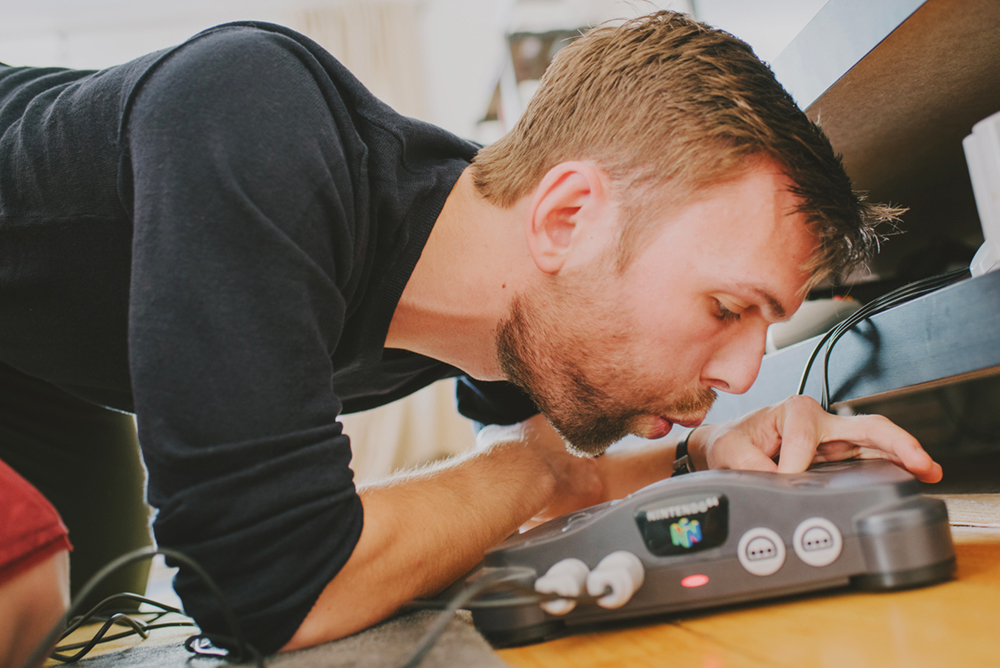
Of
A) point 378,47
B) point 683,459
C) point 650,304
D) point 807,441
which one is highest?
point 378,47

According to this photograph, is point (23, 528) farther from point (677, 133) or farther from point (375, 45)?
point (375, 45)

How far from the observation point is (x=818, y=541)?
426mm

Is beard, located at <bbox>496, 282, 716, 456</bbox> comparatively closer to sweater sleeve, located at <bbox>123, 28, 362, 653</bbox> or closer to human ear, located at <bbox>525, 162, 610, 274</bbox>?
human ear, located at <bbox>525, 162, 610, 274</bbox>

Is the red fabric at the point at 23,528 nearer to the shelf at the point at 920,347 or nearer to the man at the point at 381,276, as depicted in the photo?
the man at the point at 381,276

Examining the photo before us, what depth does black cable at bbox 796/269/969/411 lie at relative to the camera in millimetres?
684

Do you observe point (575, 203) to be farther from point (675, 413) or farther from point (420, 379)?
point (420, 379)

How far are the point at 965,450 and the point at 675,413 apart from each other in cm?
83

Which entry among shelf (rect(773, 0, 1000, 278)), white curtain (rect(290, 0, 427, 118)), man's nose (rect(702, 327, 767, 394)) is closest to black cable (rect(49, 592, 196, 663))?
man's nose (rect(702, 327, 767, 394))

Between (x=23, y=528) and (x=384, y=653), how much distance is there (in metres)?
0.26

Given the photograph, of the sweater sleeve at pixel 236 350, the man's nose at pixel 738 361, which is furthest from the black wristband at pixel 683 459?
the sweater sleeve at pixel 236 350

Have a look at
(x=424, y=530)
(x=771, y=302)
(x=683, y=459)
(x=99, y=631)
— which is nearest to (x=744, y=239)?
(x=771, y=302)

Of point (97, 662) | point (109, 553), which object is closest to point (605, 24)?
point (97, 662)

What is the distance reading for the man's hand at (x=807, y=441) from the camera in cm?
58

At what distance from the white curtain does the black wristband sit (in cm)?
297
